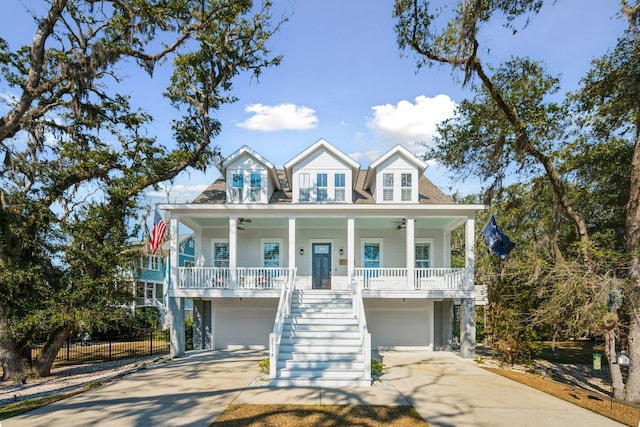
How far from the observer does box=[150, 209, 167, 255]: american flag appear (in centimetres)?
1454

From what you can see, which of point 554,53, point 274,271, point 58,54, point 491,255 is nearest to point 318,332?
point 274,271

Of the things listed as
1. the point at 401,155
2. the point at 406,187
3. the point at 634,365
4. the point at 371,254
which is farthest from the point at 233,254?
the point at 634,365

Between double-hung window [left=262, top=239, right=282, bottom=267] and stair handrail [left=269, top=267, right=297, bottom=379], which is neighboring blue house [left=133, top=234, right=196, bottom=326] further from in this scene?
stair handrail [left=269, top=267, right=297, bottom=379]

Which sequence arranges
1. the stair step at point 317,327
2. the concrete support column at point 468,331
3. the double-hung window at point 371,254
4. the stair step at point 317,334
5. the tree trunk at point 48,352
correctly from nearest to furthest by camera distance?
the stair step at point 317,334
the stair step at point 317,327
the tree trunk at point 48,352
the concrete support column at point 468,331
the double-hung window at point 371,254

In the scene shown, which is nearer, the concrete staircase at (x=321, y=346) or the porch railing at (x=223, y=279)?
the concrete staircase at (x=321, y=346)

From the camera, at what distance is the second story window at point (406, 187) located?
15219 mm

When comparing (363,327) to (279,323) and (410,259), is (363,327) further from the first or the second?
(410,259)

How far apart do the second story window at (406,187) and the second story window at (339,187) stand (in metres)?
2.29

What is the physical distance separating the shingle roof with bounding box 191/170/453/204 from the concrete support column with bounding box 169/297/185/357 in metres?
3.88

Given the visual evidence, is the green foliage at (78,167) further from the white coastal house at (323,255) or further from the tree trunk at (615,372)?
the tree trunk at (615,372)

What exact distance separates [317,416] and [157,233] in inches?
402

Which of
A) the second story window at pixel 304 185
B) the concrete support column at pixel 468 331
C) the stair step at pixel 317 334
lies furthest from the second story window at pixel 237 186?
the concrete support column at pixel 468 331

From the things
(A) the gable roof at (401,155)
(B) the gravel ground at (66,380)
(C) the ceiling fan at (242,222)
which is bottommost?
(B) the gravel ground at (66,380)

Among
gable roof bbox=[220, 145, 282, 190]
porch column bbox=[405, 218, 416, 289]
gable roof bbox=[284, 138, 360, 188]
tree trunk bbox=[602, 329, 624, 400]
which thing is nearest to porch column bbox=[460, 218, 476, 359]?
porch column bbox=[405, 218, 416, 289]
